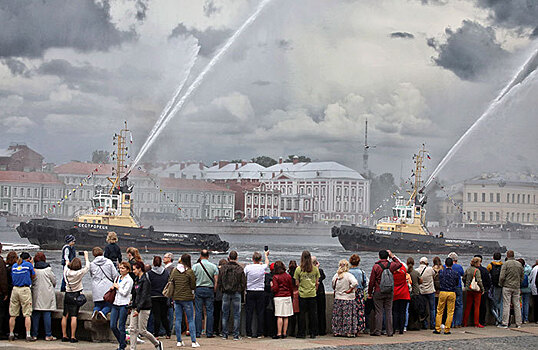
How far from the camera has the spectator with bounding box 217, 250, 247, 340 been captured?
13828 mm

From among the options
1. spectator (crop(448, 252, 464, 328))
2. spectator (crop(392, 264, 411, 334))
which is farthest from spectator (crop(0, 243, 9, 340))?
spectator (crop(448, 252, 464, 328))

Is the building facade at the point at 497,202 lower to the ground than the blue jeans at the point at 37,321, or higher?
higher

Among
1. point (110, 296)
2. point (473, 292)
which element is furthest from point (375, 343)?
point (110, 296)

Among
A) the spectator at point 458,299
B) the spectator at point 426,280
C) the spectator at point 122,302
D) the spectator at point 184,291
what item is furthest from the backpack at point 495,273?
the spectator at point 122,302

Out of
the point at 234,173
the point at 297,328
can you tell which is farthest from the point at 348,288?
the point at 234,173

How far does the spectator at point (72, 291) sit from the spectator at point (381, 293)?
5.21 m

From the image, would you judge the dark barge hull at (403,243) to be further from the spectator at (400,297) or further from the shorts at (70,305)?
the shorts at (70,305)

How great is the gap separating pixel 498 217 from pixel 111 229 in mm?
112966

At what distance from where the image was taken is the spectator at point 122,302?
12.3 m

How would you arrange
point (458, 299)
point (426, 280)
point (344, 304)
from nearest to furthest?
1. point (344, 304)
2. point (426, 280)
3. point (458, 299)

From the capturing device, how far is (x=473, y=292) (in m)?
16.5

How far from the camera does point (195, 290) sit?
45.6 ft

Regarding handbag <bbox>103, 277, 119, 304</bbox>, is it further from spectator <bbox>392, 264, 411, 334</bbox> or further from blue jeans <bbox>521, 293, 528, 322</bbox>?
blue jeans <bbox>521, 293, 528, 322</bbox>

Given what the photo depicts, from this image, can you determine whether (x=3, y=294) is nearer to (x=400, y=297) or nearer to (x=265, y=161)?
(x=400, y=297)
